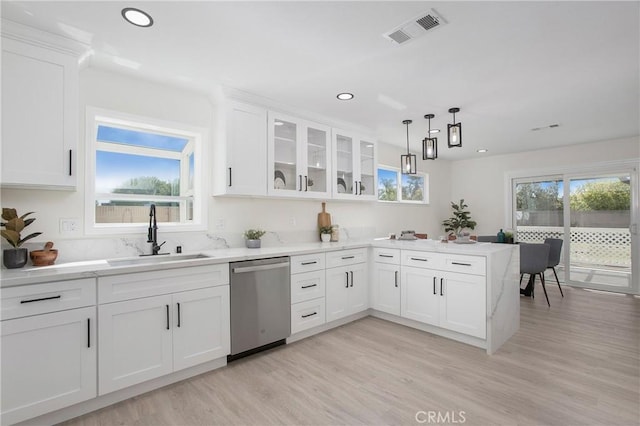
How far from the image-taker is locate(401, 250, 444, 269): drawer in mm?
3168

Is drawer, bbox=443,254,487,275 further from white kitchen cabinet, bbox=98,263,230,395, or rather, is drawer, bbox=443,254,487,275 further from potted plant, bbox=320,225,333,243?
white kitchen cabinet, bbox=98,263,230,395

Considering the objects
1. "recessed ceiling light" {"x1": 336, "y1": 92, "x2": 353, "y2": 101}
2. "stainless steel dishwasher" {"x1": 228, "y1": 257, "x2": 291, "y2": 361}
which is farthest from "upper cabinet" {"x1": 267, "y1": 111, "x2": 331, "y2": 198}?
"stainless steel dishwasher" {"x1": 228, "y1": 257, "x2": 291, "y2": 361}

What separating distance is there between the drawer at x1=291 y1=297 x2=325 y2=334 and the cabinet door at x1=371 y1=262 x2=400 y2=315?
0.78 meters

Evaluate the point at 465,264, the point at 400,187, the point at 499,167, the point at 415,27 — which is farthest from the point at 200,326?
the point at 499,167

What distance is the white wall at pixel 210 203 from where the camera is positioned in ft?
7.79

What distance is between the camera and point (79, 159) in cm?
254

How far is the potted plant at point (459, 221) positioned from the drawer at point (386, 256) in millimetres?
3257

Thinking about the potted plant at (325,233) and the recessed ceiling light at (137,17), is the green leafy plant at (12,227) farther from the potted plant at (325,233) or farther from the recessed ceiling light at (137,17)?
the potted plant at (325,233)

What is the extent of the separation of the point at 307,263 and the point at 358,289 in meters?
0.84

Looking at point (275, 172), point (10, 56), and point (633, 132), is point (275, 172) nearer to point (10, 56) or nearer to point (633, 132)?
point (10, 56)

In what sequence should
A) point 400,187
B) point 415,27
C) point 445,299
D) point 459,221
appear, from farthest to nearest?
point 459,221, point 400,187, point 445,299, point 415,27

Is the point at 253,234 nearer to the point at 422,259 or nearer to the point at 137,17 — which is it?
the point at 422,259

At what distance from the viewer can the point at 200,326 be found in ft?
7.98

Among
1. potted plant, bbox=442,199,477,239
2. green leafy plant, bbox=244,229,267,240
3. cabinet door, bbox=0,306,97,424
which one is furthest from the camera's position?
potted plant, bbox=442,199,477,239
